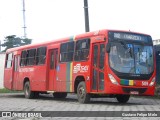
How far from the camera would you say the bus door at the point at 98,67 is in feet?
55.3

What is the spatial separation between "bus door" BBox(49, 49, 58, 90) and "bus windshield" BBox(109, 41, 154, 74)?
190 inches

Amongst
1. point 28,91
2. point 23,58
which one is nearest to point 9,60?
point 23,58

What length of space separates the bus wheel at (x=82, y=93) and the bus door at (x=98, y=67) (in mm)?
555

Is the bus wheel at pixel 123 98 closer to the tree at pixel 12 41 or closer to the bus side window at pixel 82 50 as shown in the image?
Answer: the bus side window at pixel 82 50

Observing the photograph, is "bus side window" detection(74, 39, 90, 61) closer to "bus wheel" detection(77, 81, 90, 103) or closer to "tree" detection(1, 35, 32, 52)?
"bus wheel" detection(77, 81, 90, 103)

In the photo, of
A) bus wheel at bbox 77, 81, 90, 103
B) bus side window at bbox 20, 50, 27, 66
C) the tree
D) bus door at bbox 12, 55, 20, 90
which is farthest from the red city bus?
the tree

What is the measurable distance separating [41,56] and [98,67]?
618 centimetres

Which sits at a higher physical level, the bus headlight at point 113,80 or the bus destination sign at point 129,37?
the bus destination sign at point 129,37

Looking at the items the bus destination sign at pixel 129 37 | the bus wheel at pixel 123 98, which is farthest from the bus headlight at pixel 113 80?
the bus wheel at pixel 123 98

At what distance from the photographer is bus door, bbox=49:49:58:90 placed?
20828mm

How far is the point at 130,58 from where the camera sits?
16.9m

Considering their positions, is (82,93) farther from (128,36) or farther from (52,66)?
(52,66)

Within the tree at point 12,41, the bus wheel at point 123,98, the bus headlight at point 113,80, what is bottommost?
the bus wheel at point 123,98

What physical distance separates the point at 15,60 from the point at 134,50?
1097 cm
